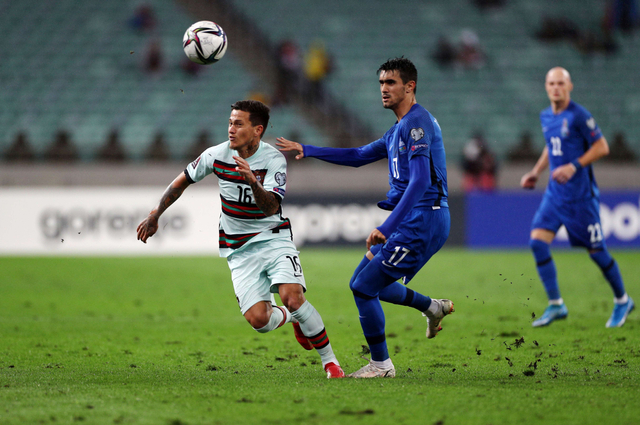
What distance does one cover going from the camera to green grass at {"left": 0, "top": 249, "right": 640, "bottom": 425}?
4.32 m

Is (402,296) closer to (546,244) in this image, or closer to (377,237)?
(377,237)

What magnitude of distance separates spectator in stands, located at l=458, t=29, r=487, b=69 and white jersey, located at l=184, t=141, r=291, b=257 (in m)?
18.0

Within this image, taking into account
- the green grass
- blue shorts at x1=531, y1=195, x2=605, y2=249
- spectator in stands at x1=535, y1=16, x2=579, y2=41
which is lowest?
the green grass

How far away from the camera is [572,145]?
8250mm

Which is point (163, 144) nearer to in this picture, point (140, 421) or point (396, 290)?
point (396, 290)

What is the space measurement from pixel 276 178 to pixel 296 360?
155cm

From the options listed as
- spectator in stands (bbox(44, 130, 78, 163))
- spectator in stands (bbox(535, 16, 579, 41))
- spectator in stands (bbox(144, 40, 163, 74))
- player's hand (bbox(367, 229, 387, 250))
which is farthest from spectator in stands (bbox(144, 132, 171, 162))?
player's hand (bbox(367, 229, 387, 250))

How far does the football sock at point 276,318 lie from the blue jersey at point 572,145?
360cm

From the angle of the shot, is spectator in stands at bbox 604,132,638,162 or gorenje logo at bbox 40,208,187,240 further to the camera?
spectator in stands at bbox 604,132,638,162

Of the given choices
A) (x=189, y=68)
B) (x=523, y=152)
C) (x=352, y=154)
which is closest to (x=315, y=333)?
(x=352, y=154)

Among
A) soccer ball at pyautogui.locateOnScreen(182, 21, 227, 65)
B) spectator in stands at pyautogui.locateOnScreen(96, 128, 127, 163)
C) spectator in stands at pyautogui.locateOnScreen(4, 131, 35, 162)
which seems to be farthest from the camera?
spectator in stands at pyautogui.locateOnScreen(96, 128, 127, 163)

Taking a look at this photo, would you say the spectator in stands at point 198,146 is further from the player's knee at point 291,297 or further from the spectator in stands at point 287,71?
the player's knee at point 291,297

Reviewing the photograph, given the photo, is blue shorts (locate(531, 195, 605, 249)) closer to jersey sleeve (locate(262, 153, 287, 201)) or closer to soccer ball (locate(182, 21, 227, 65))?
jersey sleeve (locate(262, 153, 287, 201))

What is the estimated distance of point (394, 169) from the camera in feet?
18.3
